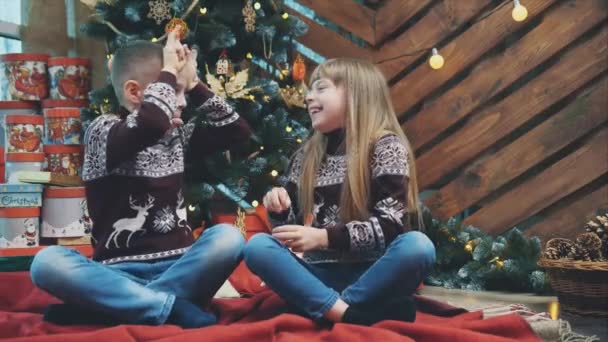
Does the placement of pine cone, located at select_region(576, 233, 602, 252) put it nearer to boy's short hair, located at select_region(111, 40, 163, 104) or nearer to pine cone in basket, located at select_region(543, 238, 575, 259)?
pine cone in basket, located at select_region(543, 238, 575, 259)

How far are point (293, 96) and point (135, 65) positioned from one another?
37.3 inches

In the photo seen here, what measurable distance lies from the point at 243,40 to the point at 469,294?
1210 millimetres

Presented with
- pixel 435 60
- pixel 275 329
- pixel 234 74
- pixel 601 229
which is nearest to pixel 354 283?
pixel 275 329

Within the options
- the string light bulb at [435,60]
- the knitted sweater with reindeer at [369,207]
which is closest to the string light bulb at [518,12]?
the string light bulb at [435,60]

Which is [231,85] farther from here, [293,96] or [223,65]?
[293,96]

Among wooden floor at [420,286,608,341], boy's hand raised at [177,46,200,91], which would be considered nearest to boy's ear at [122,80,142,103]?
boy's hand raised at [177,46,200,91]

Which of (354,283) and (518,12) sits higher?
(518,12)

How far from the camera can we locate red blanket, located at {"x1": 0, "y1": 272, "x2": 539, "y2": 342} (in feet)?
4.75

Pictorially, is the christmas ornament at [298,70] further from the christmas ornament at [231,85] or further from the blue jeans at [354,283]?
the blue jeans at [354,283]

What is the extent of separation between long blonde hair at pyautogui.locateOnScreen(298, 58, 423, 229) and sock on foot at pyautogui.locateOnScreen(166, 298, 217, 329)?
0.39 metres

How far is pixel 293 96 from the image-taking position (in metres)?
2.63

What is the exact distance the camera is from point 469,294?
8.37 ft

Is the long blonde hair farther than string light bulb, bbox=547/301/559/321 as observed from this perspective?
No

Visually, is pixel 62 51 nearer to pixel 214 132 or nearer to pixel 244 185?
pixel 244 185
